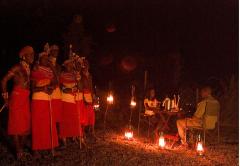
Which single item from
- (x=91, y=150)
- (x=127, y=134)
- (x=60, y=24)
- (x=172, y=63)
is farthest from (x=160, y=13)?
(x=91, y=150)

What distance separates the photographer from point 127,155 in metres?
8.16

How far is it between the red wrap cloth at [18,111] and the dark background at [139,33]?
687 cm

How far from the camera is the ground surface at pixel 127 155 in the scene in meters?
7.39

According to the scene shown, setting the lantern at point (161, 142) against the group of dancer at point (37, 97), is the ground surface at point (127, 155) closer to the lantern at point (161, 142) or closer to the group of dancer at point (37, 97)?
the lantern at point (161, 142)

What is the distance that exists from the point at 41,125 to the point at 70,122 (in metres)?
1.21

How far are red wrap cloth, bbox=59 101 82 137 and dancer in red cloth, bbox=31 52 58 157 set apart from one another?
98 centimetres

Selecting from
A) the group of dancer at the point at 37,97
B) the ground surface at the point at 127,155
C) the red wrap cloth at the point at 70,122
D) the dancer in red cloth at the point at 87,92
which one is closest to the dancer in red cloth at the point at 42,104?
the group of dancer at the point at 37,97

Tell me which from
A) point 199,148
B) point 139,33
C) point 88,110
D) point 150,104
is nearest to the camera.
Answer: point 199,148

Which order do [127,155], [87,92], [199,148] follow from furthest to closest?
[87,92] → [199,148] → [127,155]

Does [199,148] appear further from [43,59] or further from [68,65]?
[43,59]

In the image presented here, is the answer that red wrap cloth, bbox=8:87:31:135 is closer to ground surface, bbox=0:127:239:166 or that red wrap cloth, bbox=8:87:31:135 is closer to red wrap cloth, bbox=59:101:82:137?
ground surface, bbox=0:127:239:166

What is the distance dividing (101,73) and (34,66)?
32.9 ft

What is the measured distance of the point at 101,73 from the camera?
1742 cm

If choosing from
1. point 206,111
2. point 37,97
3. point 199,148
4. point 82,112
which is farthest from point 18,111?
point 206,111
